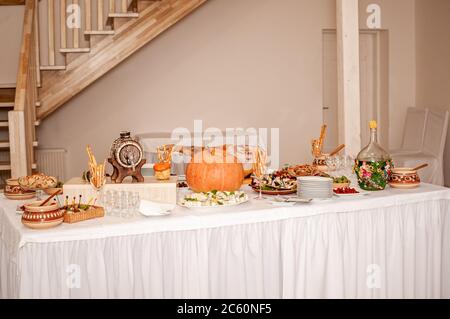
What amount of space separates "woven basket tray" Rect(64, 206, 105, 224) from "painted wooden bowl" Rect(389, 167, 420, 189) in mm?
1496

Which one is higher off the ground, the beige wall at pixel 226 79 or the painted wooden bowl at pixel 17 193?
the beige wall at pixel 226 79

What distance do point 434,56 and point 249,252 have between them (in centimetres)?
Answer: 544

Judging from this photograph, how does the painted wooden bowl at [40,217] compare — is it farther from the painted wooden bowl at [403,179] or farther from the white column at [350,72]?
the white column at [350,72]

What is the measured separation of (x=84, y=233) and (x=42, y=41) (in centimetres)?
499

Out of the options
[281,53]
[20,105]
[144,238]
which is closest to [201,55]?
[281,53]

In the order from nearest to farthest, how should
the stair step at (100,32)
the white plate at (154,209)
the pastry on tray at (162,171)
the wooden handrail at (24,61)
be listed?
1. the white plate at (154,209)
2. the pastry on tray at (162,171)
3. the wooden handrail at (24,61)
4. the stair step at (100,32)

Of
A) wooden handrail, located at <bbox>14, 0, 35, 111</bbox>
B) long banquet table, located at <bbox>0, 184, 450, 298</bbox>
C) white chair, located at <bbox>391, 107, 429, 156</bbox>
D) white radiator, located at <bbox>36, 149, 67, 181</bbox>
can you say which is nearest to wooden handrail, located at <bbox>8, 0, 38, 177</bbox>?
wooden handrail, located at <bbox>14, 0, 35, 111</bbox>

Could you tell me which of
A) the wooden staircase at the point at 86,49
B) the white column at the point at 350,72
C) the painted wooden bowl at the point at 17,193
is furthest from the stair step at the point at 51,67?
the painted wooden bowl at the point at 17,193

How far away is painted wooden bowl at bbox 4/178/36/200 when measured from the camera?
2896mm

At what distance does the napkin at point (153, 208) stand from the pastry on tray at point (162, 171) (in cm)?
21

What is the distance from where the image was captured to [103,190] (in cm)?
258

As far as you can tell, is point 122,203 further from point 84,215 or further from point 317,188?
point 317,188

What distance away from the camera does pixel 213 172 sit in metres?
2.82

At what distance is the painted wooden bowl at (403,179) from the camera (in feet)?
9.87
